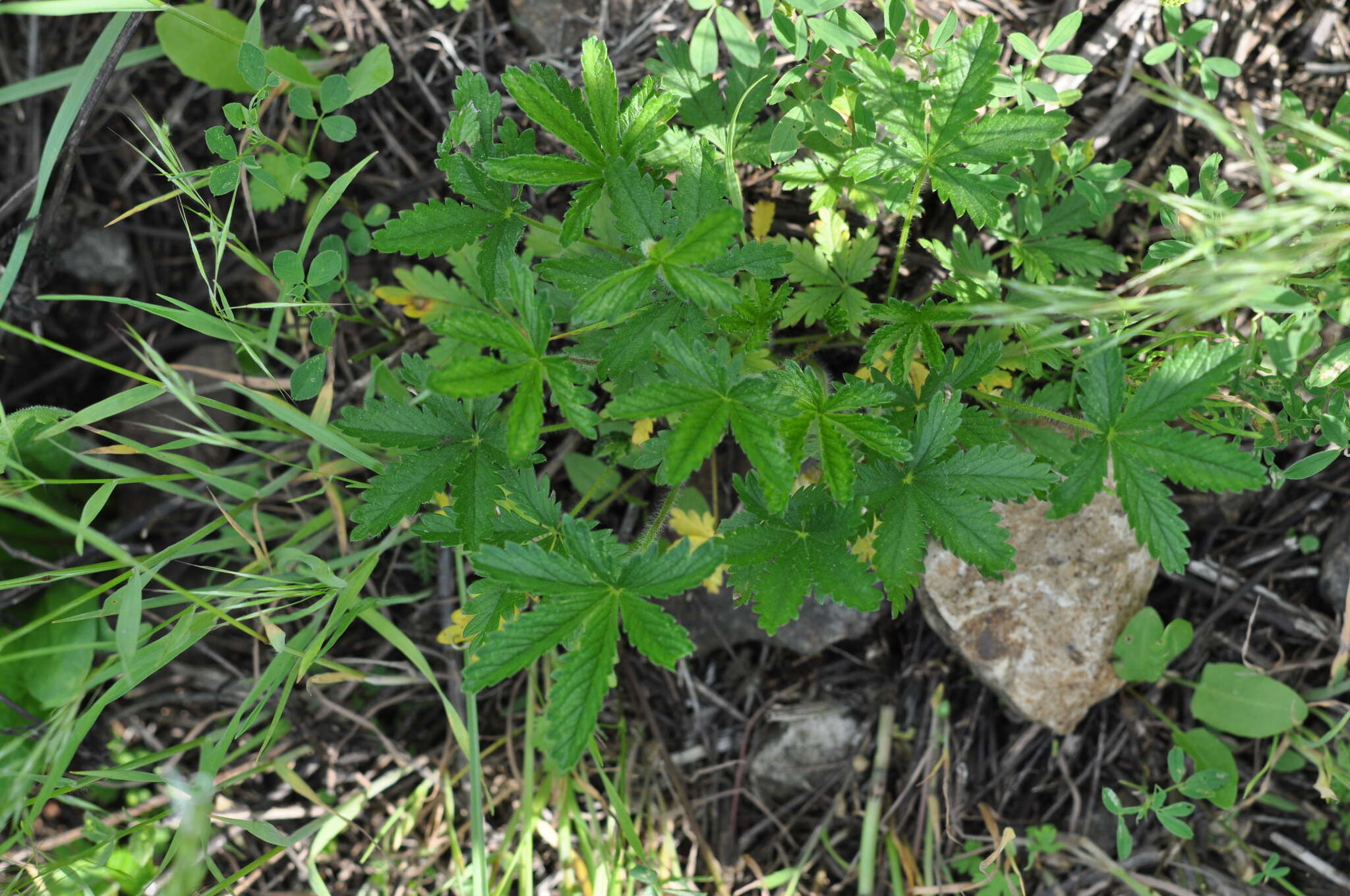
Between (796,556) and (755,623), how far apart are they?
3.67ft

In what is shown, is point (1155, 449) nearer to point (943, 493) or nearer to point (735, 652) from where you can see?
point (943, 493)

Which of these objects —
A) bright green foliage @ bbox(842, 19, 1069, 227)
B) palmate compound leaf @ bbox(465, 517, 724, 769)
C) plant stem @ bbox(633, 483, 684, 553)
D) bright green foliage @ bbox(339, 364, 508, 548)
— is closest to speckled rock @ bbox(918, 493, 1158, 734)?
plant stem @ bbox(633, 483, 684, 553)

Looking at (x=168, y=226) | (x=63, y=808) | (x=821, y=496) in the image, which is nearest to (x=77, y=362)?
(x=168, y=226)

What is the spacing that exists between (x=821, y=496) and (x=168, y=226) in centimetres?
305

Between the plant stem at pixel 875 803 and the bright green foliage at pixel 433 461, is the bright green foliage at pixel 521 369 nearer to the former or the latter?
the bright green foliage at pixel 433 461

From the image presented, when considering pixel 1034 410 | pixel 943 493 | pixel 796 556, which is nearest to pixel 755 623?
pixel 796 556

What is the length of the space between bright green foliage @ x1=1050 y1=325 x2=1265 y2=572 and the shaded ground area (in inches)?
41.6

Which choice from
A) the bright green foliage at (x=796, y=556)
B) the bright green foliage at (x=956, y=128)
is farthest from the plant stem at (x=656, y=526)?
the bright green foliage at (x=956, y=128)

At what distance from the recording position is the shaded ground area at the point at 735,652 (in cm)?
295

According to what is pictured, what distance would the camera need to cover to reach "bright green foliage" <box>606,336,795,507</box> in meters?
1.82

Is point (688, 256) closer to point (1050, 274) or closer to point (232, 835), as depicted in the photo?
point (1050, 274)

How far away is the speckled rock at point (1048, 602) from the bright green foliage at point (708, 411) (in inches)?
48.3

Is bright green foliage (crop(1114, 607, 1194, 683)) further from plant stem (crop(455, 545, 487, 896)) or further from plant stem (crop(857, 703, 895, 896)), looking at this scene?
plant stem (crop(455, 545, 487, 896))

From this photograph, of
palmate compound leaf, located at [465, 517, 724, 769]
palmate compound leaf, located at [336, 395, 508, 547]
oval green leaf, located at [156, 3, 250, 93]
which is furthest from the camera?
oval green leaf, located at [156, 3, 250, 93]
